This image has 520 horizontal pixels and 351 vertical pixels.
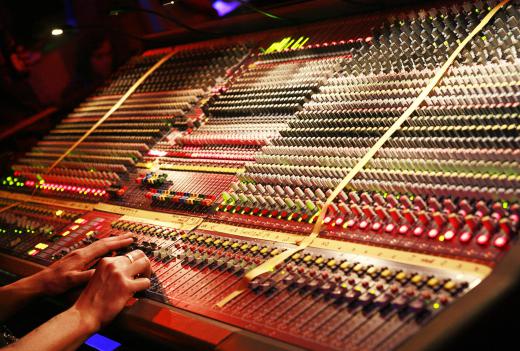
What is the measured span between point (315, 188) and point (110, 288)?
0.94 m

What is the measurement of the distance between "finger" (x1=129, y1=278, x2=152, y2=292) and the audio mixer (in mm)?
73

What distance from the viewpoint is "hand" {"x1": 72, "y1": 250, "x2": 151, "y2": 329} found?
2.09m

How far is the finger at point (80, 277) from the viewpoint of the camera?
2426 mm

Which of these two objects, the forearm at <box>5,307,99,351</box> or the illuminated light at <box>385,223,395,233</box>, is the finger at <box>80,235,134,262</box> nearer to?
the forearm at <box>5,307,99,351</box>

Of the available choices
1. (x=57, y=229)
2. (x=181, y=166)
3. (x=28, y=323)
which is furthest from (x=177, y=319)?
(x=28, y=323)

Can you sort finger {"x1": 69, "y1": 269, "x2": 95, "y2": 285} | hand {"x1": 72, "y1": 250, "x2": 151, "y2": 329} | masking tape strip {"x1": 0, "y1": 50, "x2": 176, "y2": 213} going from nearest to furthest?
hand {"x1": 72, "y1": 250, "x2": 151, "y2": 329} → finger {"x1": 69, "y1": 269, "x2": 95, "y2": 285} → masking tape strip {"x1": 0, "y1": 50, "x2": 176, "y2": 213}

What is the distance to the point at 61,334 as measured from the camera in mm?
2020

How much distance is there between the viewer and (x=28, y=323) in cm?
364

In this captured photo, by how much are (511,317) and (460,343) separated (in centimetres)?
26

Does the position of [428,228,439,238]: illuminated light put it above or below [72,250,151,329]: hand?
above

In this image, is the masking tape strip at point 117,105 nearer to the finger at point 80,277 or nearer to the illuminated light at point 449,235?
the finger at point 80,277

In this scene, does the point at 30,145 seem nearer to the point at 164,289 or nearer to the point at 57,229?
the point at 57,229

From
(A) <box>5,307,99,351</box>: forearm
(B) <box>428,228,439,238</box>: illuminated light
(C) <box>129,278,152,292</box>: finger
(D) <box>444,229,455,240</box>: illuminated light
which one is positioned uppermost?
(B) <box>428,228,439,238</box>: illuminated light

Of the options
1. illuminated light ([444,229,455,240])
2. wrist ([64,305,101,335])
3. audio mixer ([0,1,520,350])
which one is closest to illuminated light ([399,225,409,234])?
audio mixer ([0,1,520,350])
